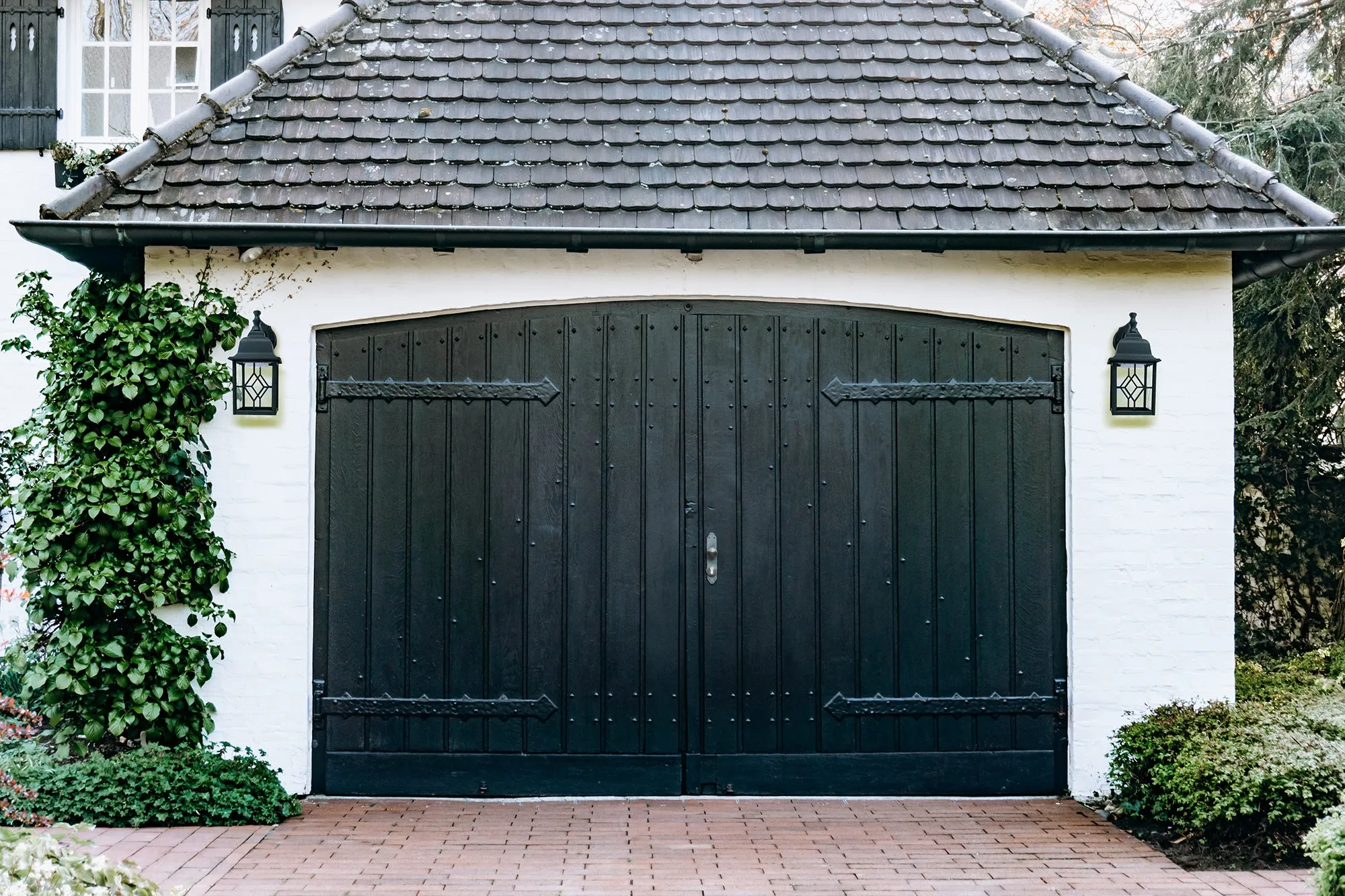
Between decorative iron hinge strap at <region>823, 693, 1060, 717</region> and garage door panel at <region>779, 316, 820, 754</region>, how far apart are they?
17 cm

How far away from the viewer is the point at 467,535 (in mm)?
5863

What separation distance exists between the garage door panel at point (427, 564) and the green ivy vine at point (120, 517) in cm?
90

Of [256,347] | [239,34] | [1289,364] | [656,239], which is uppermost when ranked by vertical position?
[239,34]

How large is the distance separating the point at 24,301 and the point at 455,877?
3427 millimetres

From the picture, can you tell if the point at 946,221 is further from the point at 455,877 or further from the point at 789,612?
the point at 455,877

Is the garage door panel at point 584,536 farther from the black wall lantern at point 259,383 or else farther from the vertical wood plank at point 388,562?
the black wall lantern at point 259,383

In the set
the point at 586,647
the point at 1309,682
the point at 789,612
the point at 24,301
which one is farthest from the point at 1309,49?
the point at 24,301

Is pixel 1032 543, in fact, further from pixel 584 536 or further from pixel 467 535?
pixel 467 535

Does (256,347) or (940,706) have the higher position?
(256,347)

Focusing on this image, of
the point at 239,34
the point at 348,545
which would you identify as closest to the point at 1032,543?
the point at 348,545

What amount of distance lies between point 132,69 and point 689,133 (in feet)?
12.6

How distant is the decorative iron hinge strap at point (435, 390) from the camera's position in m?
5.87

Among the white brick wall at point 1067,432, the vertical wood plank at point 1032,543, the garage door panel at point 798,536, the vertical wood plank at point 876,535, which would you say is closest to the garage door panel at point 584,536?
the white brick wall at point 1067,432

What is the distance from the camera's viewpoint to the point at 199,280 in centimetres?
577
